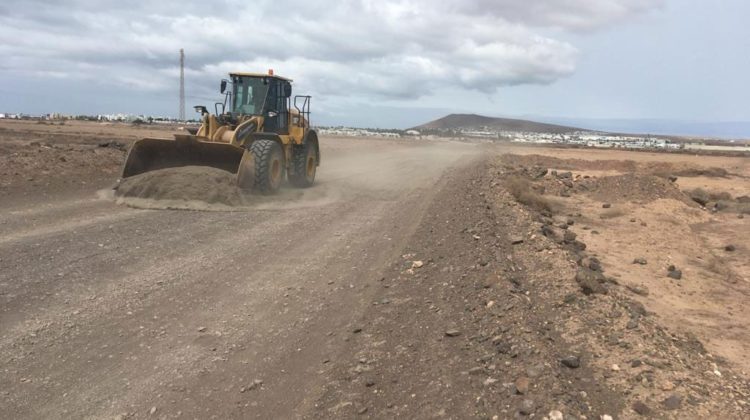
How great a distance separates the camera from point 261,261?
8.23 m

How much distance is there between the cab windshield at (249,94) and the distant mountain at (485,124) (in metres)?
139

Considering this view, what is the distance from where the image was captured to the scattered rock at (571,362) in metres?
4.42

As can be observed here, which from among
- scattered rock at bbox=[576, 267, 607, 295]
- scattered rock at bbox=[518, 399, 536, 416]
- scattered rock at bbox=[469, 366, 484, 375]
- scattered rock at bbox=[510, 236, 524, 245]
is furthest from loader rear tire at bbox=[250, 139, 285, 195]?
scattered rock at bbox=[518, 399, 536, 416]

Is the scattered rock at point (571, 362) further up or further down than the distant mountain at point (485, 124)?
further down

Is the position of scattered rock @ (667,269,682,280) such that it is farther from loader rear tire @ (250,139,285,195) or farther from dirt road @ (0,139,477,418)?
loader rear tire @ (250,139,285,195)

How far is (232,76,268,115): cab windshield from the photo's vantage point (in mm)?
15727

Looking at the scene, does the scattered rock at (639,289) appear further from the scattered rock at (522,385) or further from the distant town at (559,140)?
the distant town at (559,140)

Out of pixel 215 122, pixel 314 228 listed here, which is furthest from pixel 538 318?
pixel 215 122

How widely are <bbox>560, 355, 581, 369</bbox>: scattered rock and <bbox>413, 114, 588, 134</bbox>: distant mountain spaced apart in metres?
151

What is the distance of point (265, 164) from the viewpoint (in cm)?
1397

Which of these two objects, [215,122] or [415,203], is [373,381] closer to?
[415,203]

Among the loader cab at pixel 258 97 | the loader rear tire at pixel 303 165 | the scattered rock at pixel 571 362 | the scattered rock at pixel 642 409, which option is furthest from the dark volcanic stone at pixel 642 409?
the loader rear tire at pixel 303 165

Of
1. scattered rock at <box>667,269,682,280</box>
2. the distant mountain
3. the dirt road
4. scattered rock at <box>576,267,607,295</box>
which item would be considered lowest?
scattered rock at <box>667,269,682,280</box>

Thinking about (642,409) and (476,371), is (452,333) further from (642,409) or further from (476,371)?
(642,409)
